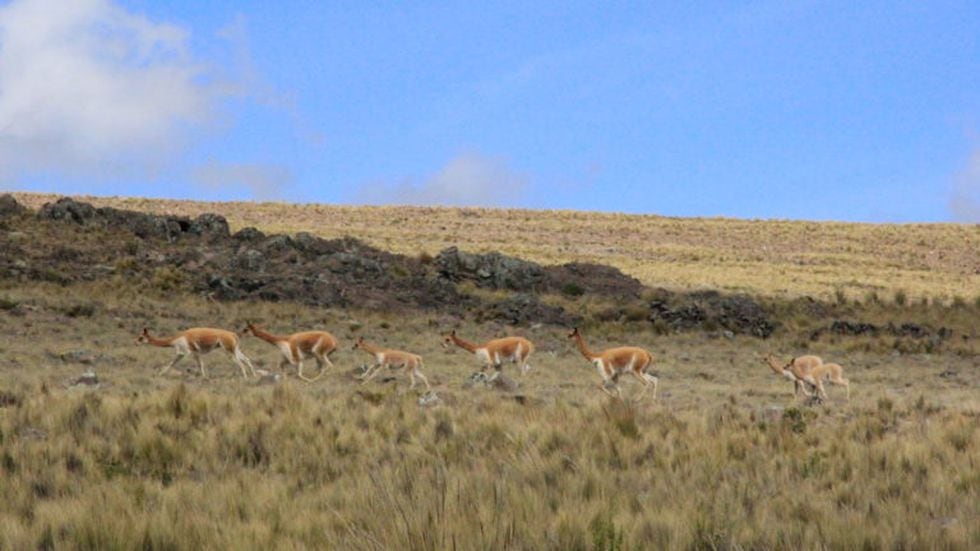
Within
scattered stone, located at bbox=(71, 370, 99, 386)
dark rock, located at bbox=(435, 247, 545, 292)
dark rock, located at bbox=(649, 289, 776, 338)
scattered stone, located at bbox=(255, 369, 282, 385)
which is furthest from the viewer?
dark rock, located at bbox=(435, 247, 545, 292)

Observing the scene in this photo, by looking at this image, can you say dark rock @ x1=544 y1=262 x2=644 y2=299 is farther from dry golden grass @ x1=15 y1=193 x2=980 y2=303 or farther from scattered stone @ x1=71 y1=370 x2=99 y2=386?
scattered stone @ x1=71 y1=370 x2=99 y2=386

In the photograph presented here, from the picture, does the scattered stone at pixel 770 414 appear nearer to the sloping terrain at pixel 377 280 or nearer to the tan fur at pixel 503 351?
the tan fur at pixel 503 351

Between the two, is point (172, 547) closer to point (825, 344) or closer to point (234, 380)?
point (234, 380)

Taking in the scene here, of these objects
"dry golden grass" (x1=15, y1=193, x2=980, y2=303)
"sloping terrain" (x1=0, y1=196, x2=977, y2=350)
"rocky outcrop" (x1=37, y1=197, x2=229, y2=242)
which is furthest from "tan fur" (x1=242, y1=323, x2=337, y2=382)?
"dry golden grass" (x1=15, y1=193, x2=980, y2=303)

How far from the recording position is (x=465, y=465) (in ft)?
31.6

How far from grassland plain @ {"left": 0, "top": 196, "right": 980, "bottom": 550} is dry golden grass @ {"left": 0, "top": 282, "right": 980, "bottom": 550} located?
3 centimetres

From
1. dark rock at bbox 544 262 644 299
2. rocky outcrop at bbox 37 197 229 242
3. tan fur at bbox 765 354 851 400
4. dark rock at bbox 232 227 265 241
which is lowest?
tan fur at bbox 765 354 851 400

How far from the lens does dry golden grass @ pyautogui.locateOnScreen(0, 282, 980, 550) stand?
6480 mm

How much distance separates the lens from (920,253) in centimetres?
7006

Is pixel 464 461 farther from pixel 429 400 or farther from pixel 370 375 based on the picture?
pixel 370 375

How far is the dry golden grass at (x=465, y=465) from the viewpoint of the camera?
648cm

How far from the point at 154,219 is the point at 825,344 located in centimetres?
2477

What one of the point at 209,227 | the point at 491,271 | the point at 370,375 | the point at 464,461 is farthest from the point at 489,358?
the point at 209,227

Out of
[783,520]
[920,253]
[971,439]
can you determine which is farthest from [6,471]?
[920,253]
